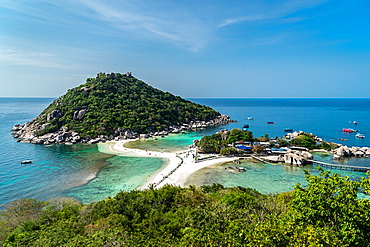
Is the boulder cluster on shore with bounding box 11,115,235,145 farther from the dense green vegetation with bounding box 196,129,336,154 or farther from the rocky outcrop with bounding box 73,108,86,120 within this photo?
the dense green vegetation with bounding box 196,129,336,154

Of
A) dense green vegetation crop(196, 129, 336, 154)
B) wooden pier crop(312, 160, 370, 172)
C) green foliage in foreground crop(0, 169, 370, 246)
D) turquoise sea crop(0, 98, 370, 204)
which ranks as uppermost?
green foliage in foreground crop(0, 169, 370, 246)

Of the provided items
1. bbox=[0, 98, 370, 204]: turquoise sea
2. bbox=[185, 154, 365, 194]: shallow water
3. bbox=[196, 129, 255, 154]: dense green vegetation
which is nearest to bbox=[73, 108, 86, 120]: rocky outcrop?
bbox=[0, 98, 370, 204]: turquoise sea

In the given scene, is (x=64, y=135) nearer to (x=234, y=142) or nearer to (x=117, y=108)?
(x=117, y=108)

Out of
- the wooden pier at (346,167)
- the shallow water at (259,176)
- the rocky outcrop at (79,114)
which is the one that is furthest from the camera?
the rocky outcrop at (79,114)

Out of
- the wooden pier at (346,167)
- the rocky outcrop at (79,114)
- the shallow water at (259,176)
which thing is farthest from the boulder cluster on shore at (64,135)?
the wooden pier at (346,167)

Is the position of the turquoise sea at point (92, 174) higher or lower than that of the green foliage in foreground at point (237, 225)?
lower

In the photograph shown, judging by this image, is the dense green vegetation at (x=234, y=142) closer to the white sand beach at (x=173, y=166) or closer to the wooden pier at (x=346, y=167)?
the white sand beach at (x=173, y=166)

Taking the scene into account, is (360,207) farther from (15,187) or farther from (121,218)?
(15,187)

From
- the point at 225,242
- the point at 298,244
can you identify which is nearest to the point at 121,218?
the point at 225,242

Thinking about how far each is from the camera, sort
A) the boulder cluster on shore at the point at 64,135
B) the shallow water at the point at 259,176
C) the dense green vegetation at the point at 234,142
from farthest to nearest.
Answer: the boulder cluster on shore at the point at 64,135
the dense green vegetation at the point at 234,142
the shallow water at the point at 259,176
